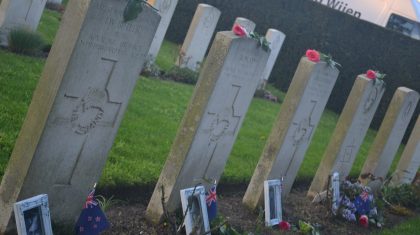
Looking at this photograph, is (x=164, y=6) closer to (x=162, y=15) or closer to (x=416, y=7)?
(x=162, y=15)

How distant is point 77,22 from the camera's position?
3506 mm

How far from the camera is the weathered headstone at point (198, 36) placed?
11.6 m

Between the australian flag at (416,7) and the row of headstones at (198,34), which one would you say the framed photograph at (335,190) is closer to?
the row of headstones at (198,34)

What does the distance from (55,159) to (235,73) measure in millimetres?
1862

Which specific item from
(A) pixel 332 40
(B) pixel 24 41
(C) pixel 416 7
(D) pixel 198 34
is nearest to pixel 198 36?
(D) pixel 198 34

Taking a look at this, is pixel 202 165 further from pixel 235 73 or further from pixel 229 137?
pixel 235 73

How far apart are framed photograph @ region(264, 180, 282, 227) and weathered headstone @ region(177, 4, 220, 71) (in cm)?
636

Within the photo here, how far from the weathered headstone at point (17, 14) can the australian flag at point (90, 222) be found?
16.0ft

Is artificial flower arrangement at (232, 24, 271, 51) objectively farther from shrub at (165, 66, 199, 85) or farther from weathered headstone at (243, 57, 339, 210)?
shrub at (165, 66, 199, 85)

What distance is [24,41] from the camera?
796 centimetres

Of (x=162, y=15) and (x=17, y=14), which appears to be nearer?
(x=17, y=14)

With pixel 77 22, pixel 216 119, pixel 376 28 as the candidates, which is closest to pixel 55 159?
pixel 77 22

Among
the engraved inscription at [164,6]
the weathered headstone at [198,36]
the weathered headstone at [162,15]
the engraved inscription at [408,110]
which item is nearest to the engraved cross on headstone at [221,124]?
the engraved inscription at [408,110]

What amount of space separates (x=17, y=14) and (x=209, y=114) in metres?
4.63
